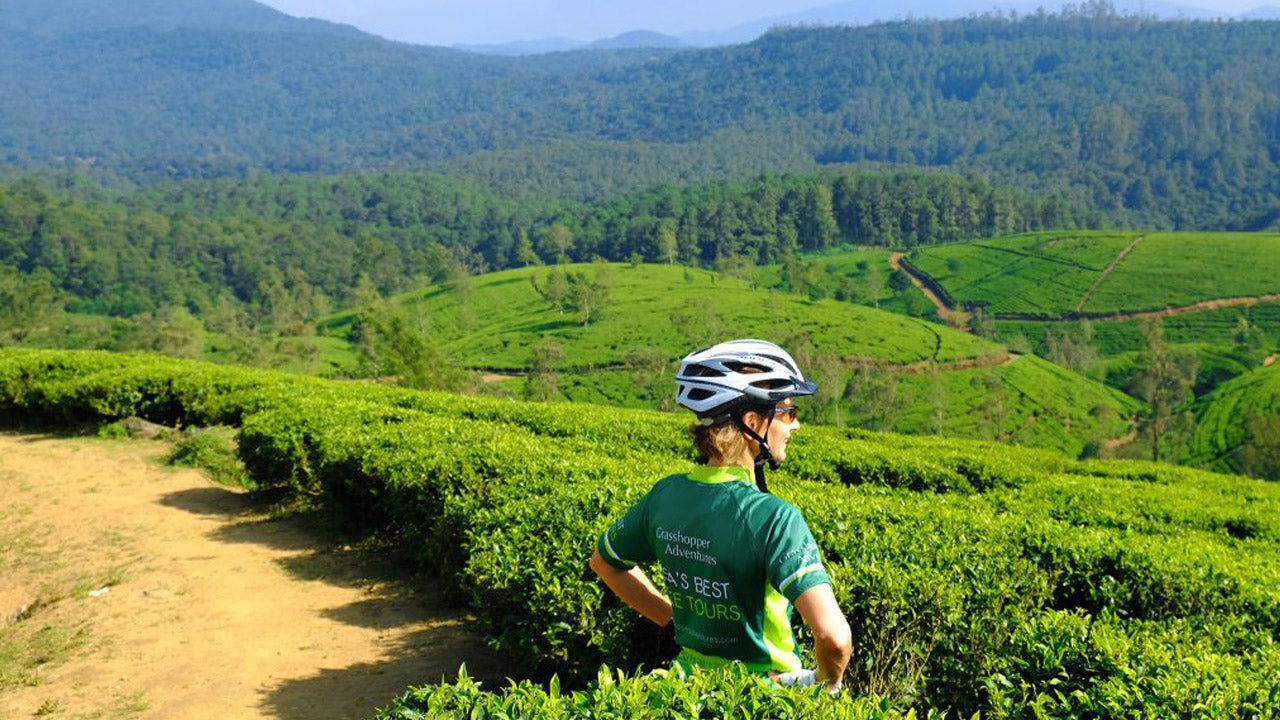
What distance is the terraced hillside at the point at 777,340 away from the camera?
91500mm

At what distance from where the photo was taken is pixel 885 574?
5762 mm

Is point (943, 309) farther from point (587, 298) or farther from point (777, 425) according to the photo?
point (777, 425)

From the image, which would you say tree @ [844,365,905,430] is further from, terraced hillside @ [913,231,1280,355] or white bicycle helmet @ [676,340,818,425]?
white bicycle helmet @ [676,340,818,425]

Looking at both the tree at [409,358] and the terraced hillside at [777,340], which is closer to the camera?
the tree at [409,358]

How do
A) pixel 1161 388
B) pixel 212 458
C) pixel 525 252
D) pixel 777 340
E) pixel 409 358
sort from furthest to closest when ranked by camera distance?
pixel 525 252 → pixel 777 340 → pixel 1161 388 → pixel 409 358 → pixel 212 458

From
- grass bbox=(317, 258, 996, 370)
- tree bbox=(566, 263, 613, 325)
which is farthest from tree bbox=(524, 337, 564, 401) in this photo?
tree bbox=(566, 263, 613, 325)

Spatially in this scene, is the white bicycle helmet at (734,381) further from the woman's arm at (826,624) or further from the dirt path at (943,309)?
the dirt path at (943,309)

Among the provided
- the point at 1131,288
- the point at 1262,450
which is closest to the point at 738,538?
the point at 1262,450

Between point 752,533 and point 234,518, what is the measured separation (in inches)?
413

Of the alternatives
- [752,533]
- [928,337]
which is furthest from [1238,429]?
[752,533]

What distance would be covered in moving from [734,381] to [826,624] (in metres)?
1.09

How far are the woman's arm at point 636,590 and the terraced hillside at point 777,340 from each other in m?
84.2

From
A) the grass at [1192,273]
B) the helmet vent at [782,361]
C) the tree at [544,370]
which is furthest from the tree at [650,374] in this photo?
the helmet vent at [782,361]

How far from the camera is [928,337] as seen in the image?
110938 mm
